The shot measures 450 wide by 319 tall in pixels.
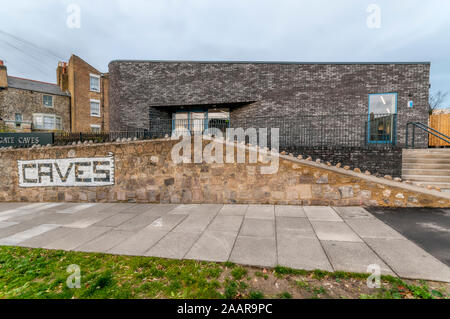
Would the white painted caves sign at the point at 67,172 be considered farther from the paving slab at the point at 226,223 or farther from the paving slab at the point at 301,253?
the paving slab at the point at 301,253

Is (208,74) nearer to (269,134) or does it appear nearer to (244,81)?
(244,81)

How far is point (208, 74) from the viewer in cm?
1262

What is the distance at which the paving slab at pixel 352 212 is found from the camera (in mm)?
4707

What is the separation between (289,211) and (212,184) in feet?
8.45

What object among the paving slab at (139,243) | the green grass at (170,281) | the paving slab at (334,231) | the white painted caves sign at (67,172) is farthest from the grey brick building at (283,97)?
the green grass at (170,281)

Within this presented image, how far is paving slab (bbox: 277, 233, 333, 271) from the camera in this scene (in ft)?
8.89

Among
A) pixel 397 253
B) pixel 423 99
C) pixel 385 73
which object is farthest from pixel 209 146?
pixel 423 99

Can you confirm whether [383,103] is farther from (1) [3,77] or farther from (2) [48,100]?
(1) [3,77]

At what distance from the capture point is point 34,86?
79.3ft

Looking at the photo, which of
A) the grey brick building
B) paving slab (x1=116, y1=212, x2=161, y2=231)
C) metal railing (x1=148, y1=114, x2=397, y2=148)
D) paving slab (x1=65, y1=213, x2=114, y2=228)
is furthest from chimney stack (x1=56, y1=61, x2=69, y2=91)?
paving slab (x1=116, y1=212, x2=161, y2=231)

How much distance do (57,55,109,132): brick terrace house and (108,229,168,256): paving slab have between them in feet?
85.4

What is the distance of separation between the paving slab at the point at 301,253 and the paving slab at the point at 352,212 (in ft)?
6.25
